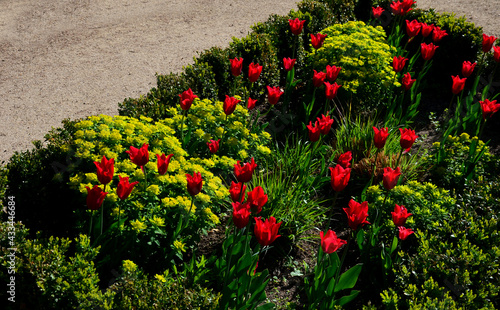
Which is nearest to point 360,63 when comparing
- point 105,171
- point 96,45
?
point 105,171

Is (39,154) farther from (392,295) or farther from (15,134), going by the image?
(392,295)

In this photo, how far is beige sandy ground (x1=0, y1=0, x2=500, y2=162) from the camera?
19.8 ft

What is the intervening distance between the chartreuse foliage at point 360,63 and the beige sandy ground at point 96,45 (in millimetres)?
2322

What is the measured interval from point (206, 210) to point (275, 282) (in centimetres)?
96

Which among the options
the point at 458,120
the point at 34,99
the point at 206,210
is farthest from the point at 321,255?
the point at 34,99

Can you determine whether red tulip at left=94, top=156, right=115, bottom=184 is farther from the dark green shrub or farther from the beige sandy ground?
the beige sandy ground

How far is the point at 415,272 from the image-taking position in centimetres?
346

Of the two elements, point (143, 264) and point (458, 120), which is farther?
point (458, 120)

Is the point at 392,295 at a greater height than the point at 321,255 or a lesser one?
lesser

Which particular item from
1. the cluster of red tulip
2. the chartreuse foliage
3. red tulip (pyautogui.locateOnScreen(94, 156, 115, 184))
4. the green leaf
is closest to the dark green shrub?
red tulip (pyautogui.locateOnScreen(94, 156, 115, 184))

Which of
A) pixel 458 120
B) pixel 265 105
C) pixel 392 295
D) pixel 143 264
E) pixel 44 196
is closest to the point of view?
pixel 392 295

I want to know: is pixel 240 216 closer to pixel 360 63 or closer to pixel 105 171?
pixel 105 171

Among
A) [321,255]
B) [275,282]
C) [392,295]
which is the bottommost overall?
[275,282]

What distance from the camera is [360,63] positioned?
17.6 feet
